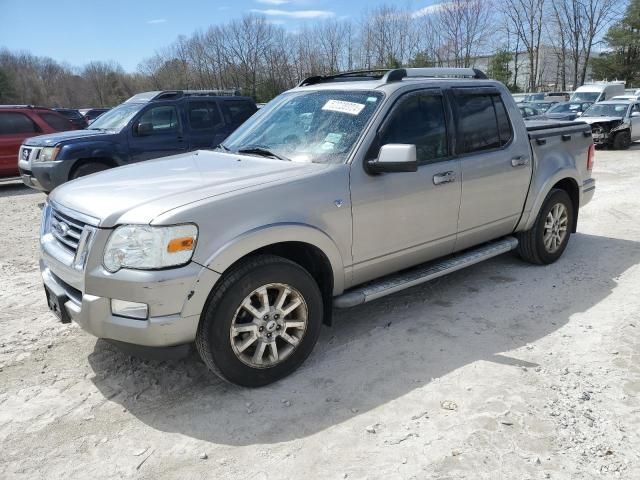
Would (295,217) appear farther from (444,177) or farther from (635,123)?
(635,123)


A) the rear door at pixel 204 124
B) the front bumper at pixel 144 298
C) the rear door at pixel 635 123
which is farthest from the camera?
the rear door at pixel 635 123

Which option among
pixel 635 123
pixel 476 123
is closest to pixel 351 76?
pixel 476 123

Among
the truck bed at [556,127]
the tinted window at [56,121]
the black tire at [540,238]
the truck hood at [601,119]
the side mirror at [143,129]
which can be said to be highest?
the tinted window at [56,121]

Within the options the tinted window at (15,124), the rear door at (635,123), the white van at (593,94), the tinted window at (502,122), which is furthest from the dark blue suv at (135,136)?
the white van at (593,94)

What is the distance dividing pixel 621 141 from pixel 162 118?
15026 millimetres

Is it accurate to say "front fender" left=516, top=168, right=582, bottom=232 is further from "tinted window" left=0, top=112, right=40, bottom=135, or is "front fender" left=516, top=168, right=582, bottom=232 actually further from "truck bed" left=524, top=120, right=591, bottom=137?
"tinted window" left=0, top=112, right=40, bottom=135

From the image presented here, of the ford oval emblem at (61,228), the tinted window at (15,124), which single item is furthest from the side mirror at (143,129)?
the ford oval emblem at (61,228)

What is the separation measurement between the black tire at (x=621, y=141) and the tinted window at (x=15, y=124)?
17.1 m

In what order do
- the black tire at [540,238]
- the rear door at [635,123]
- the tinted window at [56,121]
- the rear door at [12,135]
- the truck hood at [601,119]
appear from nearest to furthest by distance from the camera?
Answer: the black tire at [540,238] < the rear door at [12,135] < the tinted window at [56,121] < the truck hood at [601,119] < the rear door at [635,123]

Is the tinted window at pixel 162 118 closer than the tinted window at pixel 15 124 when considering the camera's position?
Yes

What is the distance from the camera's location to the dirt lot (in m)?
2.61

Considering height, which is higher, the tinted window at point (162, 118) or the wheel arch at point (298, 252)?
the tinted window at point (162, 118)

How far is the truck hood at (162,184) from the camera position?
9.52ft

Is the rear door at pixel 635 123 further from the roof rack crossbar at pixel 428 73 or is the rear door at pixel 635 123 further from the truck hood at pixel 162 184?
the truck hood at pixel 162 184
